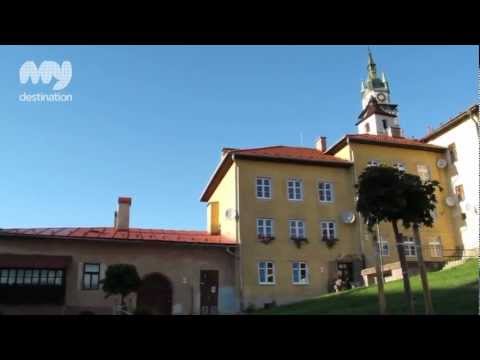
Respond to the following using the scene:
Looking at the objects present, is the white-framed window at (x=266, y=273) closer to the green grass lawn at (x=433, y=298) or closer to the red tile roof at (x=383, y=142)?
the green grass lawn at (x=433, y=298)

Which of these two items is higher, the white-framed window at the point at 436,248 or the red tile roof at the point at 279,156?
the red tile roof at the point at 279,156

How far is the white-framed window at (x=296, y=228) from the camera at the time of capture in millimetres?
16859

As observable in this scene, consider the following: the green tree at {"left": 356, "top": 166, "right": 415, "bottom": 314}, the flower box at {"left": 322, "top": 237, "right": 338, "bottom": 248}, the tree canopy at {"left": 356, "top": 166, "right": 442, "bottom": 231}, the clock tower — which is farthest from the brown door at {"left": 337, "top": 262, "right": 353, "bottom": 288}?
the clock tower

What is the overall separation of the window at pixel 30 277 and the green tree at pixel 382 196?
29.2 ft

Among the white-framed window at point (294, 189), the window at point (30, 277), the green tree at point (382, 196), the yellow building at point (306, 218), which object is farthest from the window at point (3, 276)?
the green tree at point (382, 196)

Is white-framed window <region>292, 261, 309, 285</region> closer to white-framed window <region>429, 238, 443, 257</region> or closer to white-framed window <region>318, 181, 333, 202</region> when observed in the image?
white-framed window <region>318, 181, 333, 202</region>

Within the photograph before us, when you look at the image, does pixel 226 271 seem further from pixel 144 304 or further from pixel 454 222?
pixel 454 222

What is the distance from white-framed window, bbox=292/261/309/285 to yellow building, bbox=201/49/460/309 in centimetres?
3

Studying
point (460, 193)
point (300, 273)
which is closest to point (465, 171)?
point (460, 193)

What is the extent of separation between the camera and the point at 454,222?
16.9 m

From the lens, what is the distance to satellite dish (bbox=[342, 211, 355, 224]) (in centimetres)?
1689

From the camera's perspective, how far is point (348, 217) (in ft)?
55.5

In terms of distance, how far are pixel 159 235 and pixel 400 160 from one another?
28.4 ft
